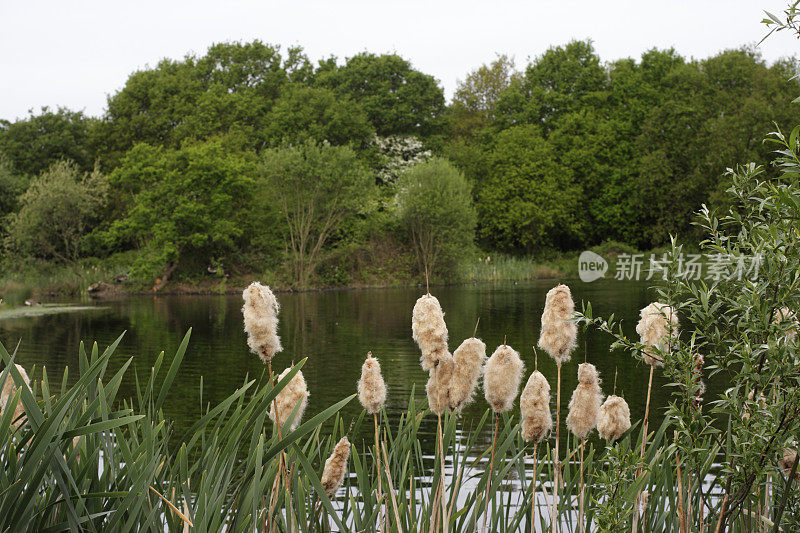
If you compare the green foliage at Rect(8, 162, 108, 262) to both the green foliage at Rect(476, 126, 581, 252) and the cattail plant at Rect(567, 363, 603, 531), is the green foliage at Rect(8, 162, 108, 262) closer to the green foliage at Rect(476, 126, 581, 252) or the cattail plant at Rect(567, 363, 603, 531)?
the green foliage at Rect(476, 126, 581, 252)

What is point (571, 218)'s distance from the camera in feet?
168

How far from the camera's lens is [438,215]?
4034cm

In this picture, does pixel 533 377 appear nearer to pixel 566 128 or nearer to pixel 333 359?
pixel 333 359

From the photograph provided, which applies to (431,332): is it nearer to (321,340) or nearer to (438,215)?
(321,340)

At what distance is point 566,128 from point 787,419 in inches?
2043

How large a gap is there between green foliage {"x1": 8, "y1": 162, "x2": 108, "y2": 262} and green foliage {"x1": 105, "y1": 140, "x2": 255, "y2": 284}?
169 cm

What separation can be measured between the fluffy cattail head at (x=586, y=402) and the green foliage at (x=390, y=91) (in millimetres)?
49648

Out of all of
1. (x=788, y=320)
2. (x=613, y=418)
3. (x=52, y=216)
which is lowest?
(x=613, y=418)

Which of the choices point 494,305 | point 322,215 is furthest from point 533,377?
point 322,215

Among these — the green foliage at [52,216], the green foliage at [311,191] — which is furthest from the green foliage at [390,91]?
the green foliage at [52,216]

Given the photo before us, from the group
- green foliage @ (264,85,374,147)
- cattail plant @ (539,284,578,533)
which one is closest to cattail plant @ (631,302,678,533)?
cattail plant @ (539,284,578,533)

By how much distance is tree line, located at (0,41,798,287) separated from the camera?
125ft

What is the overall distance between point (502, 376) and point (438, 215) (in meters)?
37.9

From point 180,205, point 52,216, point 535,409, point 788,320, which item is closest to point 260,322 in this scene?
point 535,409
